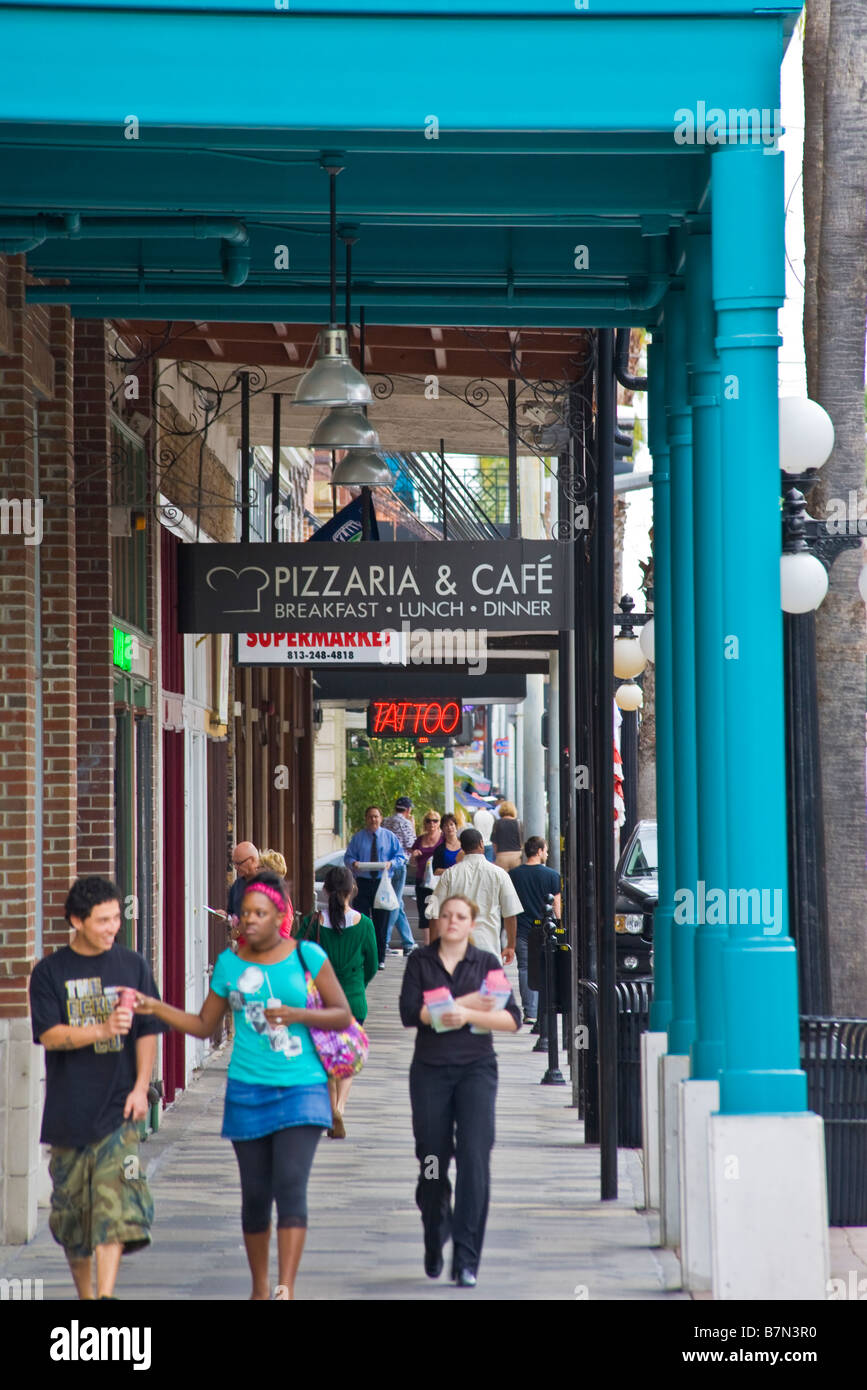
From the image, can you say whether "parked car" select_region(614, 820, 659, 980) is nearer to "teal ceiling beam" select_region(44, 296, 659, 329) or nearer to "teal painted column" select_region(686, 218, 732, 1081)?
"teal ceiling beam" select_region(44, 296, 659, 329)

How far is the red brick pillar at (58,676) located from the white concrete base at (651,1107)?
328cm

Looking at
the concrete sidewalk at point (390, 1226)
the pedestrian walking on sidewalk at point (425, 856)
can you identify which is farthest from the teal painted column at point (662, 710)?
the pedestrian walking on sidewalk at point (425, 856)

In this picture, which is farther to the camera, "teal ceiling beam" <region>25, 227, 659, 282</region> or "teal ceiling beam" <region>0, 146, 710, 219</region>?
"teal ceiling beam" <region>25, 227, 659, 282</region>

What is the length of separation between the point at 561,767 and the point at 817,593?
10123 mm

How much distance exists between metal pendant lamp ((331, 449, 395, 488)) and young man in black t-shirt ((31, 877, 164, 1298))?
4.14 m

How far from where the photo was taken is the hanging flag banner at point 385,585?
12969mm

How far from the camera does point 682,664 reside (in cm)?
1004

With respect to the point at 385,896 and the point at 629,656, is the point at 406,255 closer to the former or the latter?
the point at 629,656

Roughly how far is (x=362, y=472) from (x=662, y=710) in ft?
7.07

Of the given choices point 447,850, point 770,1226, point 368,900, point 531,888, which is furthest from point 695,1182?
point 447,850

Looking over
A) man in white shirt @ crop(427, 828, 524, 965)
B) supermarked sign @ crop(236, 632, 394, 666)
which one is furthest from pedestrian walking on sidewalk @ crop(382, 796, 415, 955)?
supermarked sign @ crop(236, 632, 394, 666)

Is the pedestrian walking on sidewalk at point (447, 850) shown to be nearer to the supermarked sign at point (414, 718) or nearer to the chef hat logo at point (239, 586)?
the supermarked sign at point (414, 718)

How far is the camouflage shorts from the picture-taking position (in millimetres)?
→ 6949
